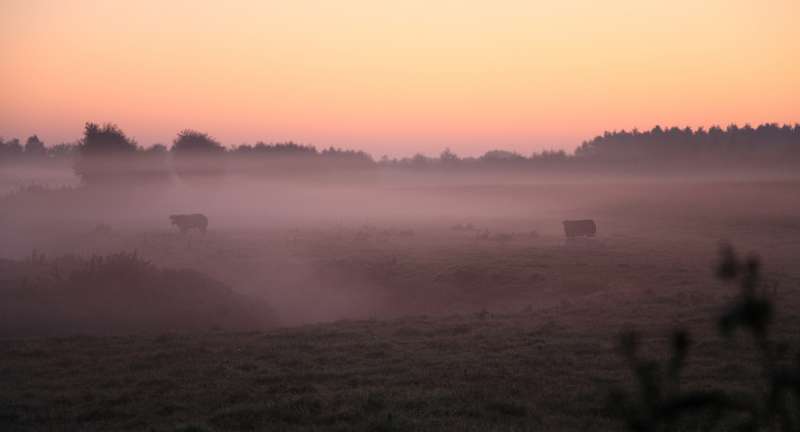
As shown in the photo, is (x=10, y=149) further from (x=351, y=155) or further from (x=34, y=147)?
(x=351, y=155)

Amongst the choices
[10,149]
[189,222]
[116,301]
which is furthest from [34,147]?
[116,301]

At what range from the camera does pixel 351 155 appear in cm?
11450

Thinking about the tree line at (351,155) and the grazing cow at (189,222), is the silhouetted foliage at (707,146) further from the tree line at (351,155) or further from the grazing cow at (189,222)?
the grazing cow at (189,222)

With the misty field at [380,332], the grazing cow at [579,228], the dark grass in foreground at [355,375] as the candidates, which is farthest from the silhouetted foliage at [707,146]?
the dark grass in foreground at [355,375]

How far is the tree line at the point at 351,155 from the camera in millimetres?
61094

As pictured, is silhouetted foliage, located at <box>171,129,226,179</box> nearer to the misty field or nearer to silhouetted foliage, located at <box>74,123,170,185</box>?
silhouetted foliage, located at <box>74,123,170,185</box>

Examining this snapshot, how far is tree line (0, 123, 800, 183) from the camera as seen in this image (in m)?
61.1

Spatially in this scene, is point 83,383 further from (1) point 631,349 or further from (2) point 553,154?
(2) point 553,154

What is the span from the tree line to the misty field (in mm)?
24721

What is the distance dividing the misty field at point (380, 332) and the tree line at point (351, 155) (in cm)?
2472

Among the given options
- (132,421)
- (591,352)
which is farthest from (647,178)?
(132,421)

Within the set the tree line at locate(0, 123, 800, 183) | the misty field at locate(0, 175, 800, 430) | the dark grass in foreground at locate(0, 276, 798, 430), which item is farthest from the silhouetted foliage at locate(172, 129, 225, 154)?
the dark grass in foreground at locate(0, 276, 798, 430)

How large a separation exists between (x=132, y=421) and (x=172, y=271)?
11.4m

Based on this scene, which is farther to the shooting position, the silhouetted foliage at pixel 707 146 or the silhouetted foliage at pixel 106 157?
the silhouetted foliage at pixel 707 146
